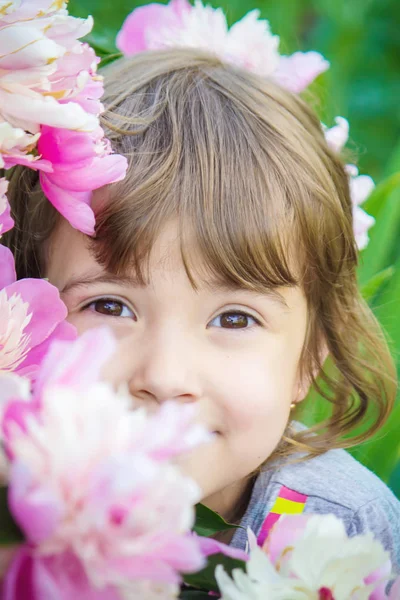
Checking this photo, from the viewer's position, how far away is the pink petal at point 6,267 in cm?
59

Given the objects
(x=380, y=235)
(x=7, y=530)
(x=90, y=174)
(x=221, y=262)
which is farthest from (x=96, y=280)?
(x=380, y=235)

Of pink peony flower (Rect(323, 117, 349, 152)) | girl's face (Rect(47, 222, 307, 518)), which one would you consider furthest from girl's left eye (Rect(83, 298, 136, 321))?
pink peony flower (Rect(323, 117, 349, 152))

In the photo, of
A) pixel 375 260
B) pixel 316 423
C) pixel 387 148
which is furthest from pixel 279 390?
pixel 387 148

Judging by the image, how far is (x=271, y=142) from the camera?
892 millimetres

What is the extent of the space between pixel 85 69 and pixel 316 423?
73cm

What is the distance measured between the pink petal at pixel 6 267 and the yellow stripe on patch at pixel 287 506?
498 millimetres

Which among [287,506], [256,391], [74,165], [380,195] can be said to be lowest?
[287,506]

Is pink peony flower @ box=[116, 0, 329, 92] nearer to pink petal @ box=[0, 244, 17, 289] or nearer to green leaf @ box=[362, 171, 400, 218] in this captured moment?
green leaf @ box=[362, 171, 400, 218]

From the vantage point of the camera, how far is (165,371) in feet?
2.36

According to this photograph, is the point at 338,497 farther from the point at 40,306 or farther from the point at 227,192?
the point at 40,306

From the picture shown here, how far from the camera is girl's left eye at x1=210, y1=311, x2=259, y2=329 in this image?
0.82 metres

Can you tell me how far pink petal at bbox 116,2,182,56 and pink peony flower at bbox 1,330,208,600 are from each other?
0.88 meters

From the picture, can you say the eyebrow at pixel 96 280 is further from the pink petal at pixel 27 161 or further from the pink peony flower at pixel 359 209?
the pink peony flower at pixel 359 209

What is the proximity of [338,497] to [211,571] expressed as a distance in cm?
57
